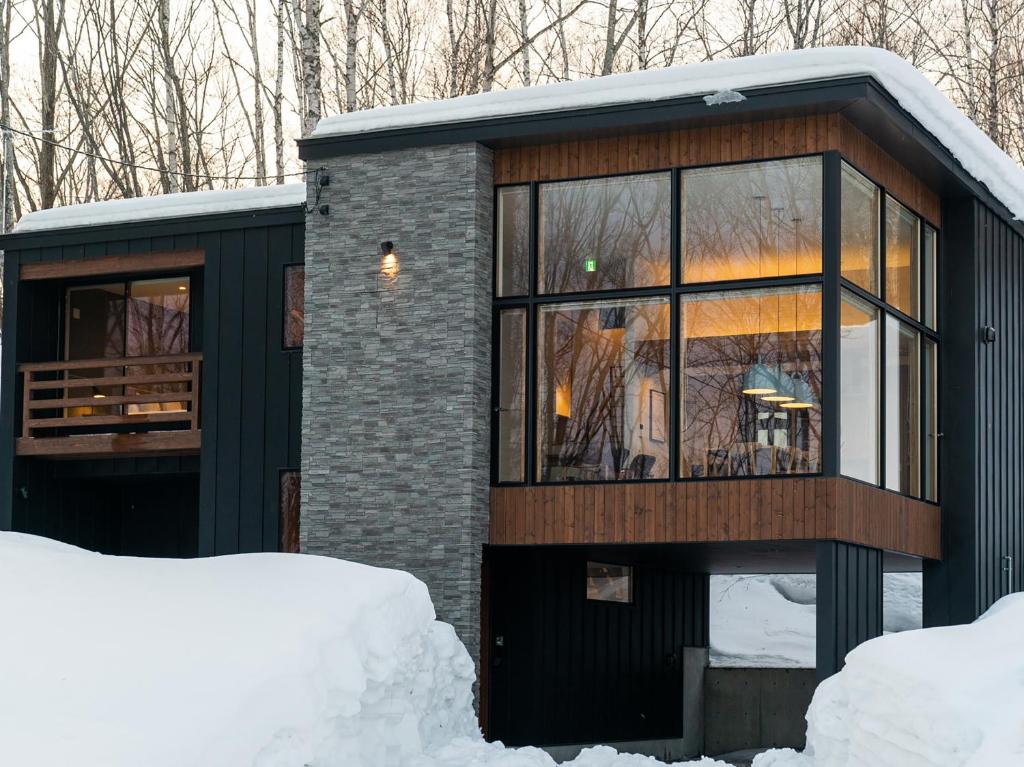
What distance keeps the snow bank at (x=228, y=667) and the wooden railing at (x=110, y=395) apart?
4423 millimetres

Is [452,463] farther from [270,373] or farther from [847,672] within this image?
[847,672]

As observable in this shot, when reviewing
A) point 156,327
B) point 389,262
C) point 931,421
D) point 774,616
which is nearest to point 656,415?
point 389,262

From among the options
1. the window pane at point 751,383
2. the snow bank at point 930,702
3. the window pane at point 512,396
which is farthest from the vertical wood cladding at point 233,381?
the snow bank at point 930,702

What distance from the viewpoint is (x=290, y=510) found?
14812 mm

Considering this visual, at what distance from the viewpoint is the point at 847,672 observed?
923 cm

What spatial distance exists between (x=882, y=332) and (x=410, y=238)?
4.24 metres

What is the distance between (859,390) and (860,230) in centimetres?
137

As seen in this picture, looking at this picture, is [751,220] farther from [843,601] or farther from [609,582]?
[609,582]

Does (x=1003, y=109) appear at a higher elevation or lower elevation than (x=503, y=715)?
higher

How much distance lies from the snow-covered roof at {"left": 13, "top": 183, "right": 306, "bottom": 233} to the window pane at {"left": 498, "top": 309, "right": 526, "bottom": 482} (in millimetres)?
3268

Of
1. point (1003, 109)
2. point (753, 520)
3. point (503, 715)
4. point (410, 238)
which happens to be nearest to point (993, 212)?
point (753, 520)

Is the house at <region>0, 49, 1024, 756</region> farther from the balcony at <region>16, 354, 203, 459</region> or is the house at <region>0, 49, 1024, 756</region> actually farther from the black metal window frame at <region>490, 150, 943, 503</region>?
the balcony at <region>16, 354, 203, 459</region>

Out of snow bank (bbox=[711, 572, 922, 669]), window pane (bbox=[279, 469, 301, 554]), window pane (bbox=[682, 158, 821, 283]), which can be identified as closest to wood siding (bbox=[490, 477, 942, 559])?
window pane (bbox=[682, 158, 821, 283])

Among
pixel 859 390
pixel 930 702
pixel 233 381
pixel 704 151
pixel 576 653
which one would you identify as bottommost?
pixel 576 653
